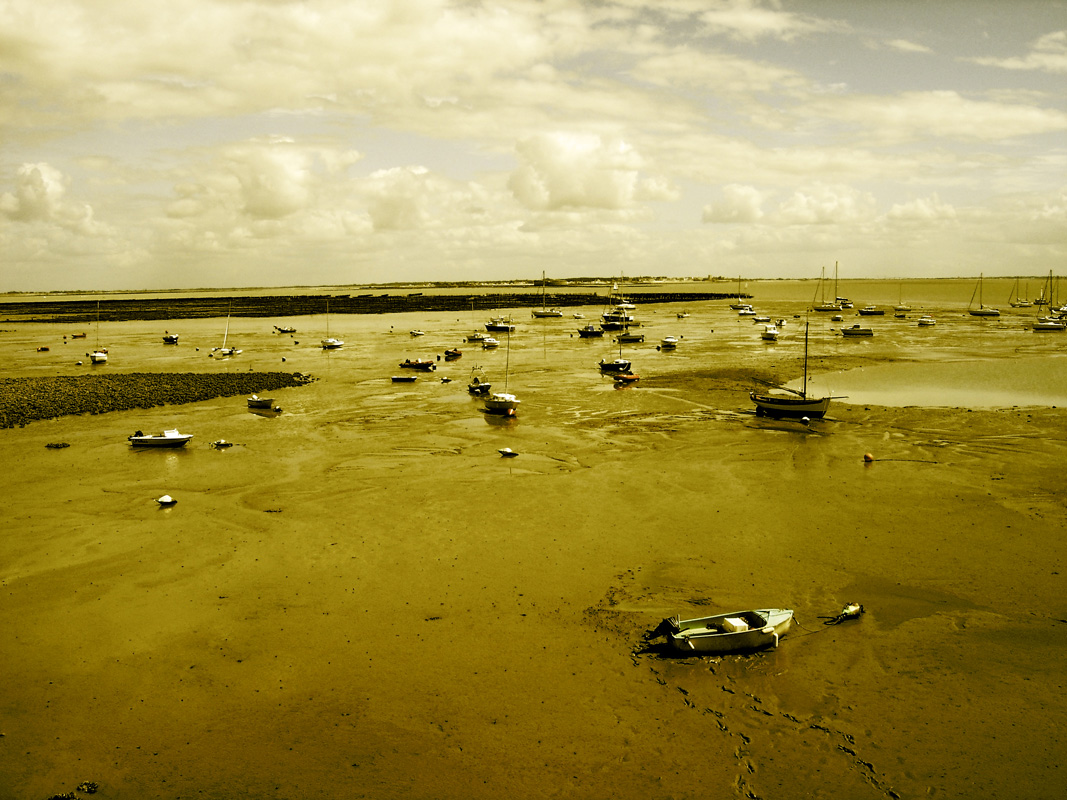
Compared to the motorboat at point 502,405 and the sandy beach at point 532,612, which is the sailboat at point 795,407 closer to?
the sandy beach at point 532,612

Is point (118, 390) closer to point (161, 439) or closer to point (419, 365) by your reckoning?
point (161, 439)

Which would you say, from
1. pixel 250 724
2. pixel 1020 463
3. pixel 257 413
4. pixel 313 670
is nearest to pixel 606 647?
pixel 313 670

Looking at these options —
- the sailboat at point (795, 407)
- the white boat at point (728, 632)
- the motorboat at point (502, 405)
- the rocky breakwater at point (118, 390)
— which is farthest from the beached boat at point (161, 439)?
the sailboat at point (795, 407)

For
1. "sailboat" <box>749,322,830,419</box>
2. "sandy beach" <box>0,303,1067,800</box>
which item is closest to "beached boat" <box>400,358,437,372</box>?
"sandy beach" <box>0,303,1067,800</box>

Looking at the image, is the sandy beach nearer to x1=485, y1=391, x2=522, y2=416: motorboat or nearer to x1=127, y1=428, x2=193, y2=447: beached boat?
x1=127, y1=428, x2=193, y2=447: beached boat

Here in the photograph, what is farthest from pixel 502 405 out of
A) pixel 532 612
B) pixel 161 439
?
pixel 532 612

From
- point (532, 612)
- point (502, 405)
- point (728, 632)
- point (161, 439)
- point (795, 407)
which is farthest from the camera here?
point (502, 405)
